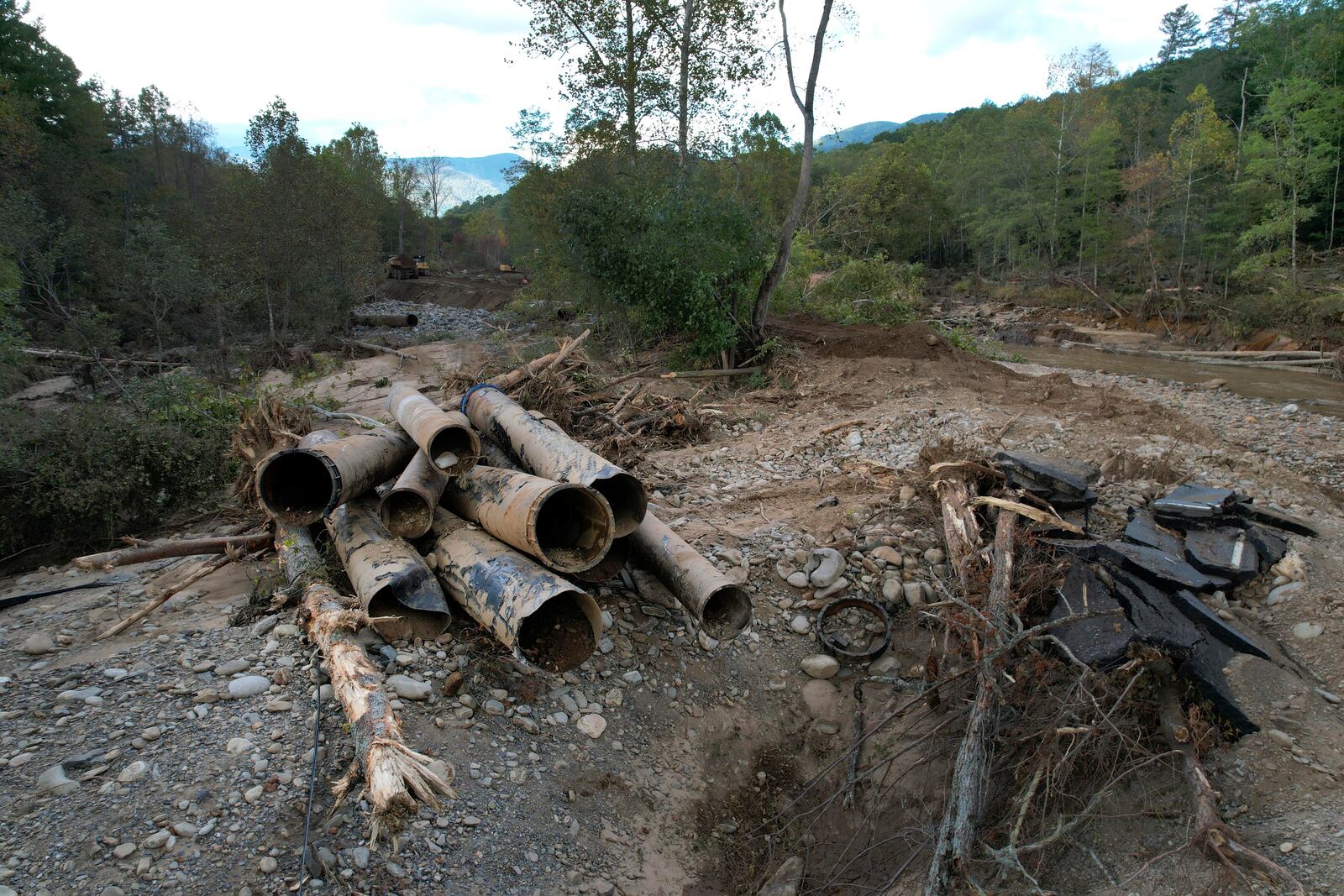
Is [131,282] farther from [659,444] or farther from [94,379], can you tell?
[659,444]

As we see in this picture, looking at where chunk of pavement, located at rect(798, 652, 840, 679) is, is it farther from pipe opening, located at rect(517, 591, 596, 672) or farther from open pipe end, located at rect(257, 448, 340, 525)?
open pipe end, located at rect(257, 448, 340, 525)

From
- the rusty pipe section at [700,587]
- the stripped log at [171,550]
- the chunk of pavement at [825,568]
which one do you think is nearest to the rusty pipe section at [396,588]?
the rusty pipe section at [700,587]

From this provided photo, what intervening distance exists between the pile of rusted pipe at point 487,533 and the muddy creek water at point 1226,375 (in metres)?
14.3

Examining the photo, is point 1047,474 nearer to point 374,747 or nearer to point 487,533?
point 487,533

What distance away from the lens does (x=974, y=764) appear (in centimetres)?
293

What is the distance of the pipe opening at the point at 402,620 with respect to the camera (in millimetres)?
3518

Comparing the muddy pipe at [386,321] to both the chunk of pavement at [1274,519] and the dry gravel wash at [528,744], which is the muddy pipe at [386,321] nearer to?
the dry gravel wash at [528,744]

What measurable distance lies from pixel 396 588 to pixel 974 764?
2856 millimetres

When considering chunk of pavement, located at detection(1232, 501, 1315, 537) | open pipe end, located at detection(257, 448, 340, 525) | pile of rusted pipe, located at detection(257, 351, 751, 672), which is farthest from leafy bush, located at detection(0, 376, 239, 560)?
chunk of pavement, located at detection(1232, 501, 1315, 537)

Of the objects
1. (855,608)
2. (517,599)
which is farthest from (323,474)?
(855,608)

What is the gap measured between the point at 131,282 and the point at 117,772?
1785 cm

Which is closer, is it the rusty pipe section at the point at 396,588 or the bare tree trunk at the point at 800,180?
the rusty pipe section at the point at 396,588

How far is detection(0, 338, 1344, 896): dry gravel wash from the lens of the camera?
96.4 inches

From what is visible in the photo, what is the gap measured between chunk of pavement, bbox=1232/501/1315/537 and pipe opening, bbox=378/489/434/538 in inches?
222
